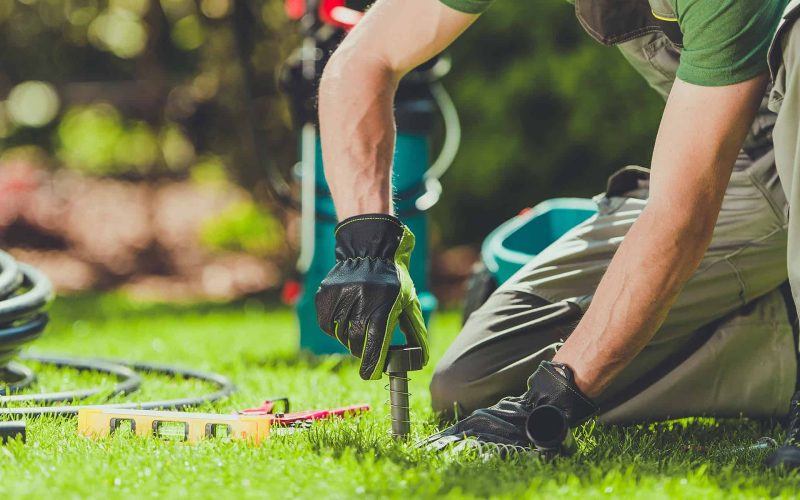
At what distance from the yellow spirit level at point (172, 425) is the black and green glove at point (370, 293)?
0.27 m

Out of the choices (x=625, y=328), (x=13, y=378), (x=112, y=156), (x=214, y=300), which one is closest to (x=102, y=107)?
(x=112, y=156)

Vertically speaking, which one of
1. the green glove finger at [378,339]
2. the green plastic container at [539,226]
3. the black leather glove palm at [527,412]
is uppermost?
the green plastic container at [539,226]

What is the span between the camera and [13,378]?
321 cm

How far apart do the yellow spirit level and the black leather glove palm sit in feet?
1.22

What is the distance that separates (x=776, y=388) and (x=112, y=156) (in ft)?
22.6

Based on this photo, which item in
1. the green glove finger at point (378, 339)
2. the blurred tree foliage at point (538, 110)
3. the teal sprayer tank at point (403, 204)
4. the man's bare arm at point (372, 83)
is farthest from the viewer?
the blurred tree foliage at point (538, 110)

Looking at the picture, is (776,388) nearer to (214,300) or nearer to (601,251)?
(601,251)

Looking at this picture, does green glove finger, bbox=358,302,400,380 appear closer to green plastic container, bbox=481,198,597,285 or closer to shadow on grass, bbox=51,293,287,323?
green plastic container, bbox=481,198,597,285

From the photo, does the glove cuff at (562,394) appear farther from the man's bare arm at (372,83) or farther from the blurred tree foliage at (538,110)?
the blurred tree foliage at (538,110)

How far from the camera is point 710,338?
8.99 feet

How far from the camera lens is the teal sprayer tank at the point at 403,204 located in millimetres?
3930

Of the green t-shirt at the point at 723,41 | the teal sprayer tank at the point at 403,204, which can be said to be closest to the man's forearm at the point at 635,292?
the green t-shirt at the point at 723,41

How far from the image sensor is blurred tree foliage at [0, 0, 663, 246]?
625 cm

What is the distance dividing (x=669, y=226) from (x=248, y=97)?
11.3ft
